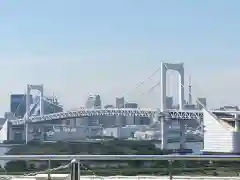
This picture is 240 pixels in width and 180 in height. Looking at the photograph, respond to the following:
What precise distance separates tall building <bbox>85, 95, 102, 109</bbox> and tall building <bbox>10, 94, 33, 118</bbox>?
10130 millimetres

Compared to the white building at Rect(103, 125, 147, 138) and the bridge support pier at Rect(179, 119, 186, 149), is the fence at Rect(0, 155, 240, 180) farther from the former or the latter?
the white building at Rect(103, 125, 147, 138)

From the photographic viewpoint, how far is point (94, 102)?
52.7 metres

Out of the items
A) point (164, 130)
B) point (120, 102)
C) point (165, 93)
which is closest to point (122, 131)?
point (164, 130)

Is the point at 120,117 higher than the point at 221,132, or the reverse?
the point at 120,117

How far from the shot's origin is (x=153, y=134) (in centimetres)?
4434

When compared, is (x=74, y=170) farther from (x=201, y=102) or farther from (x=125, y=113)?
(x=201, y=102)

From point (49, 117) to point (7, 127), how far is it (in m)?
4.22

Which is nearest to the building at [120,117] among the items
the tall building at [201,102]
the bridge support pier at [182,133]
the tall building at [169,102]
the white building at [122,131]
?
the white building at [122,131]

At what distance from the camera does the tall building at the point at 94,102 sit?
52.1 m

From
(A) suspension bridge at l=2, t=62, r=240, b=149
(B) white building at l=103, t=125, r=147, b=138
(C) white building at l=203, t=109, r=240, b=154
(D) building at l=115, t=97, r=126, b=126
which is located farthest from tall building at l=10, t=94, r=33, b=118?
(C) white building at l=203, t=109, r=240, b=154

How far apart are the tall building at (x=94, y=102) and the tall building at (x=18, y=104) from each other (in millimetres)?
10130

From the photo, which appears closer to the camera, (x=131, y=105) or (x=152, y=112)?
(x=152, y=112)

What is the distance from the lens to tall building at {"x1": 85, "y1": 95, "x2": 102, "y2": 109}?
5212 cm

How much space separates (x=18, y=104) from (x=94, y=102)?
14266 mm
